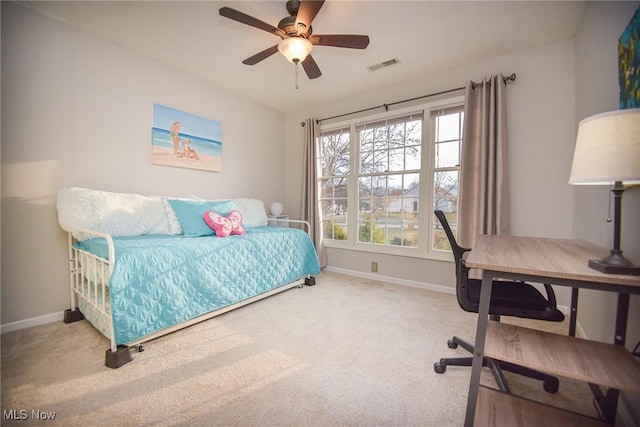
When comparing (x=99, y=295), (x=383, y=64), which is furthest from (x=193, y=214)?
(x=383, y=64)

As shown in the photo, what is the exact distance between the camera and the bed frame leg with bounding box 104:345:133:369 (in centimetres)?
144

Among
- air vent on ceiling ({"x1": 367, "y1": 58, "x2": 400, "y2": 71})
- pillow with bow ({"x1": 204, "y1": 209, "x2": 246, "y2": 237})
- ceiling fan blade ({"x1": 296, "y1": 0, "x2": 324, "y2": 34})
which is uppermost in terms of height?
air vent on ceiling ({"x1": 367, "y1": 58, "x2": 400, "y2": 71})

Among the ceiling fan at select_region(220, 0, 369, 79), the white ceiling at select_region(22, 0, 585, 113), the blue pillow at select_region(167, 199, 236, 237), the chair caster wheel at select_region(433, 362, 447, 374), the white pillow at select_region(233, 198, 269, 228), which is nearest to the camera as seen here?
the chair caster wheel at select_region(433, 362, 447, 374)

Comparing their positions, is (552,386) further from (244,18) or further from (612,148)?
(244,18)

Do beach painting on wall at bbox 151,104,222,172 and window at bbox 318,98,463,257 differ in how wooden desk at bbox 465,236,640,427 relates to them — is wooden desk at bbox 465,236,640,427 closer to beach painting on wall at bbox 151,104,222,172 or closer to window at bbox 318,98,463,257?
window at bbox 318,98,463,257

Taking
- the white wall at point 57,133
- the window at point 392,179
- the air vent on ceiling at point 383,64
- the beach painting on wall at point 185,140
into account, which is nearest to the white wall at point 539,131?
the window at point 392,179

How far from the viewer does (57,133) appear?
202 cm

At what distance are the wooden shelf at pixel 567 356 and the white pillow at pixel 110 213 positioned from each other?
255 cm

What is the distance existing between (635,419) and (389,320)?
1.27 metres

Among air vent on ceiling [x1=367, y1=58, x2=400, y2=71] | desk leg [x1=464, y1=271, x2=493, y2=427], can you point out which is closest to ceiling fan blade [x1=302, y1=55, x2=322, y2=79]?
air vent on ceiling [x1=367, y1=58, x2=400, y2=71]

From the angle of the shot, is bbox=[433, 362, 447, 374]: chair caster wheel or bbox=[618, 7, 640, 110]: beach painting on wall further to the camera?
bbox=[433, 362, 447, 374]: chair caster wheel

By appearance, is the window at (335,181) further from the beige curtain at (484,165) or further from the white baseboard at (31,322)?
the white baseboard at (31,322)

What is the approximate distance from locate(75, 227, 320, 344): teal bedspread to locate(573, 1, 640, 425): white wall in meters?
2.26

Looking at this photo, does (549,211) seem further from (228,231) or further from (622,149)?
(228,231)
